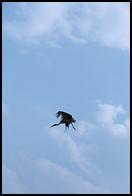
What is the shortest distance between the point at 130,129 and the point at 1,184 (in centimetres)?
1567

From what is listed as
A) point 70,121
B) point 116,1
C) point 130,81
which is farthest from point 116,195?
point 116,1

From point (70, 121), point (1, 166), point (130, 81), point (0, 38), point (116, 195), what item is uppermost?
point (0, 38)

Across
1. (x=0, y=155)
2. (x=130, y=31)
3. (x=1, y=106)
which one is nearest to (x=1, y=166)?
(x=0, y=155)

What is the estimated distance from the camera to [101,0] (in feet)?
189

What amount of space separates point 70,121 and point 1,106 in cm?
855

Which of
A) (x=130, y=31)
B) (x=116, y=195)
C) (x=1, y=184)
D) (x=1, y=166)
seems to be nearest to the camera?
(x=116, y=195)

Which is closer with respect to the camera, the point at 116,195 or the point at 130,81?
the point at 116,195

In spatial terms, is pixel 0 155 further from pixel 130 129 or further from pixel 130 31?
pixel 130 31

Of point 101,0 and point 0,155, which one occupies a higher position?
point 101,0

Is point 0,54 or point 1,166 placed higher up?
point 0,54

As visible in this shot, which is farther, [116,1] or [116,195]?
[116,1]

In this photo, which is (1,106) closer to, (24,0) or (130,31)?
(24,0)

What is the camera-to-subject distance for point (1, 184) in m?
53.9

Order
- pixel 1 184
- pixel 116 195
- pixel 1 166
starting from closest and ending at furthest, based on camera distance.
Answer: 1. pixel 116 195
2. pixel 1 184
3. pixel 1 166
